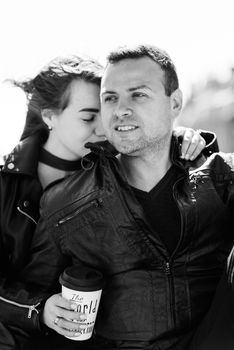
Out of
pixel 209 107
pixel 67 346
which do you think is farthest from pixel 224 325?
pixel 209 107

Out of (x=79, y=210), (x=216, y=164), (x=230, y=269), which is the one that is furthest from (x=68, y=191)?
(x=230, y=269)

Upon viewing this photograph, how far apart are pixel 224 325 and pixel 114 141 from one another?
3.08 feet

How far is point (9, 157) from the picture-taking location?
8.21 ft

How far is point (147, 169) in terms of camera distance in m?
2.32

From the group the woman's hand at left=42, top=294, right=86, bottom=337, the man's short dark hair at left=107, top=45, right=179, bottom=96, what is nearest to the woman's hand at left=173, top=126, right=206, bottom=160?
the man's short dark hair at left=107, top=45, right=179, bottom=96

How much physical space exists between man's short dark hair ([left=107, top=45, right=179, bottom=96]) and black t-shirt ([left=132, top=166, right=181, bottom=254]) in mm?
461

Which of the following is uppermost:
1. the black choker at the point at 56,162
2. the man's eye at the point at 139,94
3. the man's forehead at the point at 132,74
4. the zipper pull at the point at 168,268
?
the man's forehead at the point at 132,74

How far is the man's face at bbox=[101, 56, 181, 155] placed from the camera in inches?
87.6

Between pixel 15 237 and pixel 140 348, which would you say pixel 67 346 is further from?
pixel 15 237

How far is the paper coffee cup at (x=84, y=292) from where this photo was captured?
1.88m

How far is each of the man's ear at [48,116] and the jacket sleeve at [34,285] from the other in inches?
26.5

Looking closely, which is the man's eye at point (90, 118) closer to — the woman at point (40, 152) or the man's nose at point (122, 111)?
the woman at point (40, 152)

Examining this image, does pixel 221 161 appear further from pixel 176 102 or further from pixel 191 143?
pixel 176 102

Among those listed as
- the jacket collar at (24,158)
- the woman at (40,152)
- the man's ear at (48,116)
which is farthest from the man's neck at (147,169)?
the man's ear at (48,116)
